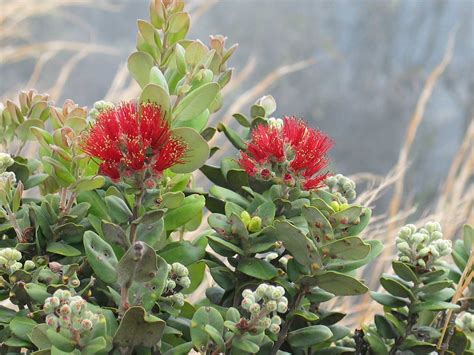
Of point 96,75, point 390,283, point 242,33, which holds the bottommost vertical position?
point 390,283

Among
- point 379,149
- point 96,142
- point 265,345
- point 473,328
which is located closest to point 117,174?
point 96,142

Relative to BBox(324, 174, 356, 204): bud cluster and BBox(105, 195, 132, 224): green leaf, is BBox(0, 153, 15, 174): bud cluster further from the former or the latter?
BBox(324, 174, 356, 204): bud cluster

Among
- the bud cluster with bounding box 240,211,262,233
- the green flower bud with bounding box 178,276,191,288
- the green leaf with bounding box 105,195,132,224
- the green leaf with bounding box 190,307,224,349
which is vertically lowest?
the green leaf with bounding box 190,307,224,349

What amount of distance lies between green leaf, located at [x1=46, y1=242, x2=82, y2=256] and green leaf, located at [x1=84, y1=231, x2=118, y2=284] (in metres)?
0.04

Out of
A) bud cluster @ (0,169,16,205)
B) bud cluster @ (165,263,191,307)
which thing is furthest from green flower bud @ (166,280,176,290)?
bud cluster @ (0,169,16,205)

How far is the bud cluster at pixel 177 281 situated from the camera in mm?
450

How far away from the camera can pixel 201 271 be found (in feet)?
1.68

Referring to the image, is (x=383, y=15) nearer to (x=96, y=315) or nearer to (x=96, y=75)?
(x=96, y=75)

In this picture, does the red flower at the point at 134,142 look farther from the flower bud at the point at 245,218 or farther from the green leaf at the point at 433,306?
the green leaf at the point at 433,306

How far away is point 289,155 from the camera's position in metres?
0.47

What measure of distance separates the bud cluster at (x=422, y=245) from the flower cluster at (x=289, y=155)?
75 millimetres

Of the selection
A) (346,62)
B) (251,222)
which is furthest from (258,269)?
(346,62)

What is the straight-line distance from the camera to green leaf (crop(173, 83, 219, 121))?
46 cm

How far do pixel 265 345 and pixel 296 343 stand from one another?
19 mm
